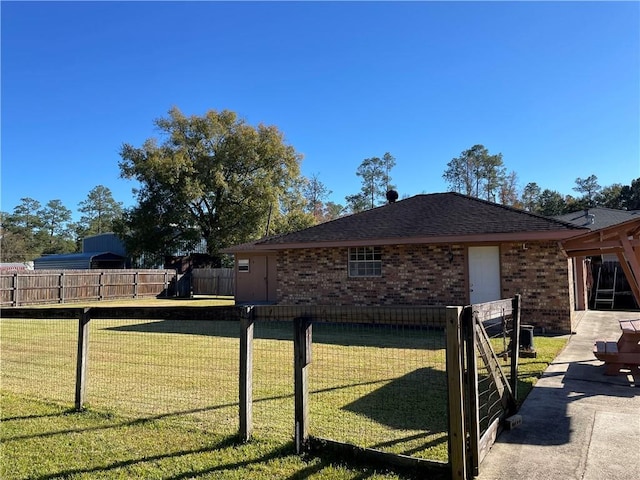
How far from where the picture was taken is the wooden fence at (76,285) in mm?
19859

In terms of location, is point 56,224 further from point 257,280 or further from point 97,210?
point 257,280

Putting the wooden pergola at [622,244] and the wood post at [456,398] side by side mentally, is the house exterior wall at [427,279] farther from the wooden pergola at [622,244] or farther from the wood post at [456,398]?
the wood post at [456,398]

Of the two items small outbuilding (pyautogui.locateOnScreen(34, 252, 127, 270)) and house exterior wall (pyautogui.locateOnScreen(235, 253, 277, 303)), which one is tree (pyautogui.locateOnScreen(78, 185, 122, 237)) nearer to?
small outbuilding (pyautogui.locateOnScreen(34, 252, 127, 270))

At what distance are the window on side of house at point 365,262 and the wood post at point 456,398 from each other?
32.6ft

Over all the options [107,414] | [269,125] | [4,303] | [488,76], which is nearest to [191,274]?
[4,303]

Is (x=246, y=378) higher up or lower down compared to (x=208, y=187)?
lower down

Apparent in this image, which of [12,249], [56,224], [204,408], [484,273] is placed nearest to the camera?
[204,408]

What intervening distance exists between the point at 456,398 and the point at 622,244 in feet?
16.6

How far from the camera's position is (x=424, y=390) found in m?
5.50

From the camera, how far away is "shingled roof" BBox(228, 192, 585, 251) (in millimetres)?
10820

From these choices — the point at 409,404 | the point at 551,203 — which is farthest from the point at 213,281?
the point at 551,203

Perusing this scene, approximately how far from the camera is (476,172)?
179 ft

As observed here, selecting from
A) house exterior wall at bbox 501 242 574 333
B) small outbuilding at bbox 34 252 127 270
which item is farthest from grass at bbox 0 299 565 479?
small outbuilding at bbox 34 252 127 270

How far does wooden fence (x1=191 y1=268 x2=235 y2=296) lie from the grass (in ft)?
59.6
